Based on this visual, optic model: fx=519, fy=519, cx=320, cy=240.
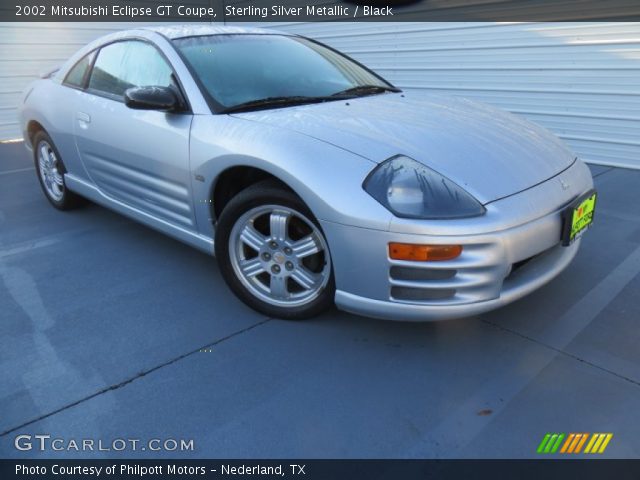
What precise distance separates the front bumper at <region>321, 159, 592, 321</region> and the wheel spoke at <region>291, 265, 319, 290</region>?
0.21 metres

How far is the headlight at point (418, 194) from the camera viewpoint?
2090 mm

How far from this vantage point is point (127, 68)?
3.33 m

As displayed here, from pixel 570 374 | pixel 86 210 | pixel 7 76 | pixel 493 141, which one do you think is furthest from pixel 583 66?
pixel 7 76

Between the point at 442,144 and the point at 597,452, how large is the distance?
4.52 feet

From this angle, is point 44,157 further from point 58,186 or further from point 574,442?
point 574,442

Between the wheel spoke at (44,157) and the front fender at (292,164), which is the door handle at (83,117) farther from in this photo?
the front fender at (292,164)

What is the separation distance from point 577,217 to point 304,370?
1.42 metres

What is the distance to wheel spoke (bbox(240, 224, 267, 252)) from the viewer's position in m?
2.59

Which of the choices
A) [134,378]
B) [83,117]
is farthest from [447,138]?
[83,117]

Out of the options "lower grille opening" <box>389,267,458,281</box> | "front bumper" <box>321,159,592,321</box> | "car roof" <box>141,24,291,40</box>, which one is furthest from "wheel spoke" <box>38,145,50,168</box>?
"lower grille opening" <box>389,267,458,281</box>

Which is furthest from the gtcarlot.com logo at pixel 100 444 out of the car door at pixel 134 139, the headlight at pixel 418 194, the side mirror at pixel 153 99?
the side mirror at pixel 153 99

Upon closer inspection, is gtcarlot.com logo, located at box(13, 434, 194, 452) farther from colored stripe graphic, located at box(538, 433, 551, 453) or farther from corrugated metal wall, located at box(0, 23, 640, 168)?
corrugated metal wall, located at box(0, 23, 640, 168)

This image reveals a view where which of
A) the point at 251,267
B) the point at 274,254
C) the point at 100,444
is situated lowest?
the point at 100,444

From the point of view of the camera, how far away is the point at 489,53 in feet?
19.4
